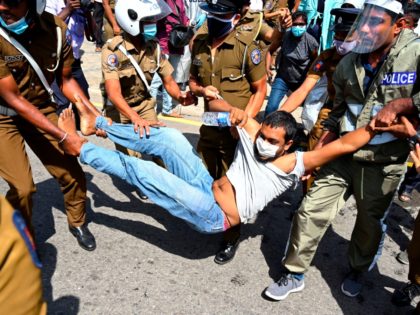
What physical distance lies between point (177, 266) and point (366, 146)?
1.57 meters

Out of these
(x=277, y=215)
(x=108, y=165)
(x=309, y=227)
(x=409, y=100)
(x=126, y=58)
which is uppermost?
(x=409, y=100)

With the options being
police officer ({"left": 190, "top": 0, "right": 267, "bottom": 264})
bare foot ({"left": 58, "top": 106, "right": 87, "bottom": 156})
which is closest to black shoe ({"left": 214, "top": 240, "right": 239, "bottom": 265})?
police officer ({"left": 190, "top": 0, "right": 267, "bottom": 264})

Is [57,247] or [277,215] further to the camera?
[277,215]

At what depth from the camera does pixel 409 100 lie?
2.12 meters

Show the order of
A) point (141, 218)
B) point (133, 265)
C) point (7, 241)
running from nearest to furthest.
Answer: point (7, 241)
point (133, 265)
point (141, 218)

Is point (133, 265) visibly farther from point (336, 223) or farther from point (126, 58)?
point (336, 223)

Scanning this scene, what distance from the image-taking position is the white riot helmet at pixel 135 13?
286cm

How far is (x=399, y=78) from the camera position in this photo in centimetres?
219

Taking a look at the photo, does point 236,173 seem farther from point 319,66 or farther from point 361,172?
point 319,66

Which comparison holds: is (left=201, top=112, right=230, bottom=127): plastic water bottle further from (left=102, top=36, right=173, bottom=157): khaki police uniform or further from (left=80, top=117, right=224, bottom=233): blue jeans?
(left=102, top=36, right=173, bottom=157): khaki police uniform

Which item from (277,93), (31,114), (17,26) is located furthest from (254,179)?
(277,93)

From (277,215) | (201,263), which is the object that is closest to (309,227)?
(201,263)

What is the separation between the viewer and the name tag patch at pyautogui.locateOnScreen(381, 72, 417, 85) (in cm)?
216

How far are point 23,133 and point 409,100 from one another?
7.99 ft
